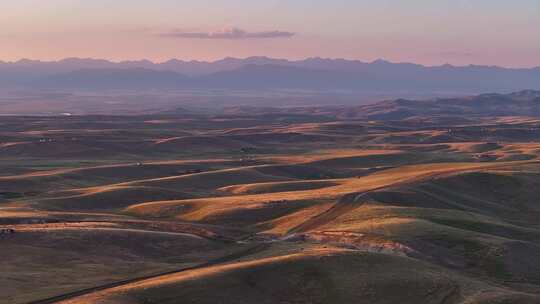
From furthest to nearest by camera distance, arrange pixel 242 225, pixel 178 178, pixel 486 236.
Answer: pixel 178 178 → pixel 242 225 → pixel 486 236

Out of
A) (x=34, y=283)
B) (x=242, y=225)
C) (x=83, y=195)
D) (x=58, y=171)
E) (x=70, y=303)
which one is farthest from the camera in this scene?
(x=58, y=171)

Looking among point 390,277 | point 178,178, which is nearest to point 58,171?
point 178,178

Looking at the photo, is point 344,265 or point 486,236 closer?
point 344,265

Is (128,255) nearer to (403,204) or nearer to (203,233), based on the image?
(203,233)

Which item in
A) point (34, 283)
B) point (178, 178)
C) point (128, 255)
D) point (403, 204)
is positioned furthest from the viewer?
point (178, 178)

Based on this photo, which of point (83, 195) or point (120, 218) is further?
point (83, 195)

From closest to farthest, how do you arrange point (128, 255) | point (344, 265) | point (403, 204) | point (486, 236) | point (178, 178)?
1. point (344, 265)
2. point (128, 255)
3. point (486, 236)
4. point (403, 204)
5. point (178, 178)

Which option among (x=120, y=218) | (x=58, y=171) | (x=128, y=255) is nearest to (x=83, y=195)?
(x=120, y=218)

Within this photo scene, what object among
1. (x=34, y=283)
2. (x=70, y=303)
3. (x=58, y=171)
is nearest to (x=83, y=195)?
(x=58, y=171)

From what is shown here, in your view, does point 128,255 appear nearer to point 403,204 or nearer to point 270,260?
point 270,260
